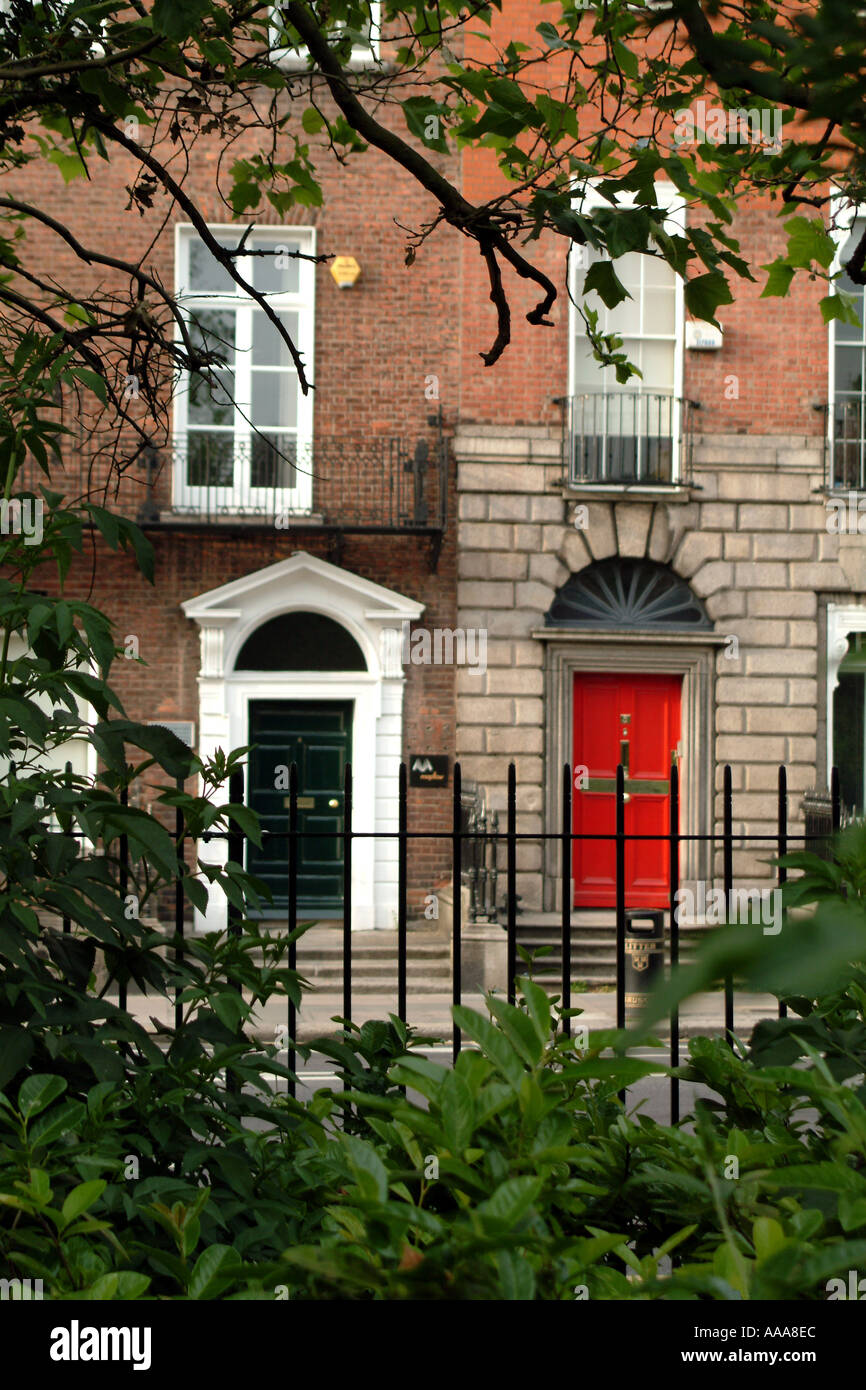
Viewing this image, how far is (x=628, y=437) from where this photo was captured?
14664mm

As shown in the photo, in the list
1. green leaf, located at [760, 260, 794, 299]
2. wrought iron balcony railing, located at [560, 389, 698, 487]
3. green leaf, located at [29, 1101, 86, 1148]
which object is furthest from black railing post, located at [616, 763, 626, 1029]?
wrought iron balcony railing, located at [560, 389, 698, 487]

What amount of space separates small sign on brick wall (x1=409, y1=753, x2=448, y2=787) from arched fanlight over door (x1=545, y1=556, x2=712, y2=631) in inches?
83.4

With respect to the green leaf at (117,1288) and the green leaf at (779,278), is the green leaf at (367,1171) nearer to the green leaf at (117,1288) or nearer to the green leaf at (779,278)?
the green leaf at (117,1288)

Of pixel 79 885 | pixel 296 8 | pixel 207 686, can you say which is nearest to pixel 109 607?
pixel 207 686

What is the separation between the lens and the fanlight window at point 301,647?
14.4 m

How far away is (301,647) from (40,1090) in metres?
12.7

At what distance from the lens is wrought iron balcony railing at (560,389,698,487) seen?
14.6 metres

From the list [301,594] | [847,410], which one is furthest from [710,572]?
[301,594]

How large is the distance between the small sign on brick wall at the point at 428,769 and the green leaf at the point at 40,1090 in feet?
39.8

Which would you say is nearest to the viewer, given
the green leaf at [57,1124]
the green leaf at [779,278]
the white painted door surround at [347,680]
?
the green leaf at [57,1124]

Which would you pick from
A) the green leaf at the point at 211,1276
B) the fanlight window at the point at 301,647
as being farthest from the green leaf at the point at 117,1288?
the fanlight window at the point at 301,647

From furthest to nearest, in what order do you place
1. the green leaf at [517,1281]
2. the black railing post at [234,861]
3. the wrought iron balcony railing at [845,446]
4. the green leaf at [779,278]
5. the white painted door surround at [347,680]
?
1. the wrought iron balcony railing at [845,446]
2. the white painted door surround at [347,680]
3. the green leaf at [779,278]
4. the black railing post at [234,861]
5. the green leaf at [517,1281]

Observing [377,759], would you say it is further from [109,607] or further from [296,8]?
[296,8]

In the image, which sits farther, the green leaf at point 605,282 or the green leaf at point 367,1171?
the green leaf at point 605,282
